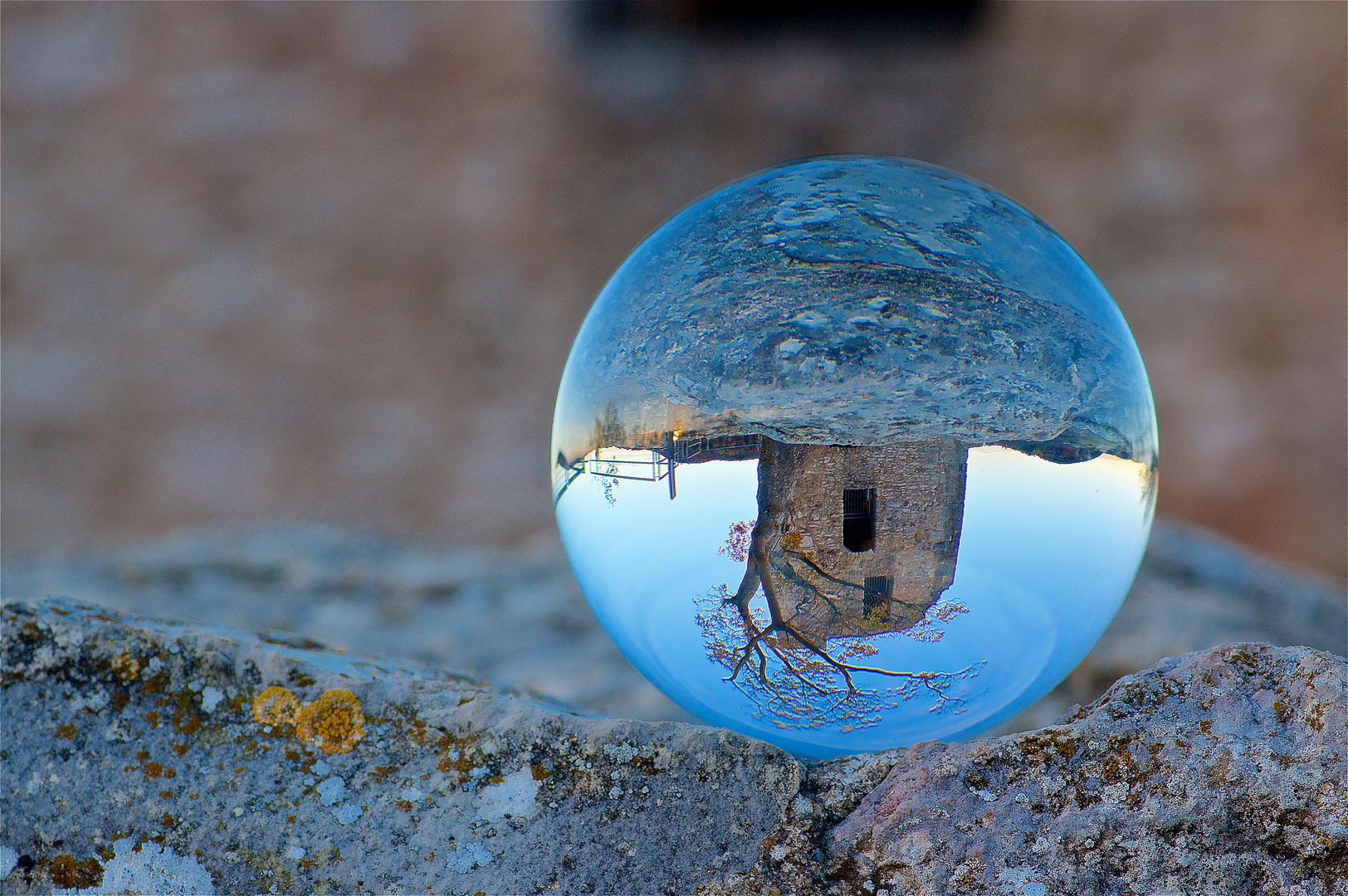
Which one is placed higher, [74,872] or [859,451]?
[859,451]

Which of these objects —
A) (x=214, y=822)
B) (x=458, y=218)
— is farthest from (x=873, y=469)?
(x=458, y=218)

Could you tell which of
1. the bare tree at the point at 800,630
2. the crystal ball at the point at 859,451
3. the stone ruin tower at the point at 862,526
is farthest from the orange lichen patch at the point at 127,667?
the stone ruin tower at the point at 862,526

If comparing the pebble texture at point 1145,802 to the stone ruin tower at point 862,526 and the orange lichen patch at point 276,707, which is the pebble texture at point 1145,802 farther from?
the orange lichen patch at point 276,707

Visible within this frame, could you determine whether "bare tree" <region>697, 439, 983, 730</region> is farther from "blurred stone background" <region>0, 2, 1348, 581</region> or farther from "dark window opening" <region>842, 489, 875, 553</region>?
"blurred stone background" <region>0, 2, 1348, 581</region>

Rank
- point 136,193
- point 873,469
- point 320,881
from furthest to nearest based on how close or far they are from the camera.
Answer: point 136,193 < point 873,469 < point 320,881

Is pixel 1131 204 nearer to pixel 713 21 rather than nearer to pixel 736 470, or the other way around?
pixel 713 21

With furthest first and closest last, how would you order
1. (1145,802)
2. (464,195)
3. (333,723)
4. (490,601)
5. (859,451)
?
(464,195), (490,601), (333,723), (859,451), (1145,802)

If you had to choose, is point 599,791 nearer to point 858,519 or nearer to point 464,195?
point 858,519

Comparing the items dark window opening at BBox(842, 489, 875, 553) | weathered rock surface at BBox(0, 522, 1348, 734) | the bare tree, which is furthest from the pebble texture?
weathered rock surface at BBox(0, 522, 1348, 734)

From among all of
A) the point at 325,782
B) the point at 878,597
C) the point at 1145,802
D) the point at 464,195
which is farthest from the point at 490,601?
the point at 464,195
